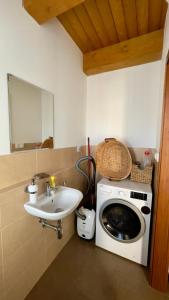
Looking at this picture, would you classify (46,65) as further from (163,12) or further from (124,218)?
(124,218)

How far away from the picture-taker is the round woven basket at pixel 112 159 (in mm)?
1715

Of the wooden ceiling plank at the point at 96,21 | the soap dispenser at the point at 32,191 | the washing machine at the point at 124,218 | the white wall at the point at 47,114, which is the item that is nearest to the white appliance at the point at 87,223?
the washing machine at the point at 124,218

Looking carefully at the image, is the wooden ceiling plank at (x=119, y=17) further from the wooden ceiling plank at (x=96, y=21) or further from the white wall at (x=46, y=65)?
the white wall at (x=46, y=65)

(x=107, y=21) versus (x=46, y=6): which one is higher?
(x=107, y=21)

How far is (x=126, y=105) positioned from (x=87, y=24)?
100 cm

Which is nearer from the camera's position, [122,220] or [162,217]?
[162,217]

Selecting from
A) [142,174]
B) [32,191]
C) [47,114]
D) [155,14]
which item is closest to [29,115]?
[47,114]

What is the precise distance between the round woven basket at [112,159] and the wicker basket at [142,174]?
4.2 inches

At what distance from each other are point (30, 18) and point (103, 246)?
2.35 metres

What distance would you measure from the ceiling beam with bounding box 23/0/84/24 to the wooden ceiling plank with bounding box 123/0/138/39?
0.52 meters

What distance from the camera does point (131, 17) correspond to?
1.32 metres

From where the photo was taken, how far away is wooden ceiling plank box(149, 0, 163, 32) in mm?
1169

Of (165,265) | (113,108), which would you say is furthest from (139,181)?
(113,108)

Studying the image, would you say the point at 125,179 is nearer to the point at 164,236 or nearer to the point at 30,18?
the point at 164,236
